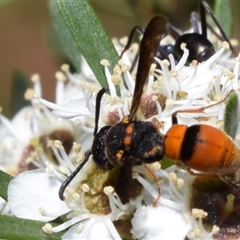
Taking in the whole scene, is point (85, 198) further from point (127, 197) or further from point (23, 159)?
point (23, 159)

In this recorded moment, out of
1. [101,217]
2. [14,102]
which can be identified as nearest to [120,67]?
[101,217]

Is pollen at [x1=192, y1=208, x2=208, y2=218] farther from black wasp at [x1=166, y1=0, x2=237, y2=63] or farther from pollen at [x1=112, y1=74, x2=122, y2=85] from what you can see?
black wasp at [x1=166, y1=0, x2=237, y2=63]

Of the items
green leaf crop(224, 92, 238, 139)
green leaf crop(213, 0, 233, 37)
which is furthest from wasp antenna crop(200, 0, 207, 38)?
green leaf crop(224, 92, 238, 139)

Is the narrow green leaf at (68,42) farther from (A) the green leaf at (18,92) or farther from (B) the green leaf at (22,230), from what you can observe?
(B) the green leaf at (22,230)

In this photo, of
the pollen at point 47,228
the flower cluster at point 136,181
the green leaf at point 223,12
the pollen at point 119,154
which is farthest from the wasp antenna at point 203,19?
the pollen at point 47,228

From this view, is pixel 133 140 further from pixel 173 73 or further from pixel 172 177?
pixel 173 73

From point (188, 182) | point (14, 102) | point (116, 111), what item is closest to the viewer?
point (188, 182)

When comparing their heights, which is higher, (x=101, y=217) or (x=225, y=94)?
(x=225, y=94)
